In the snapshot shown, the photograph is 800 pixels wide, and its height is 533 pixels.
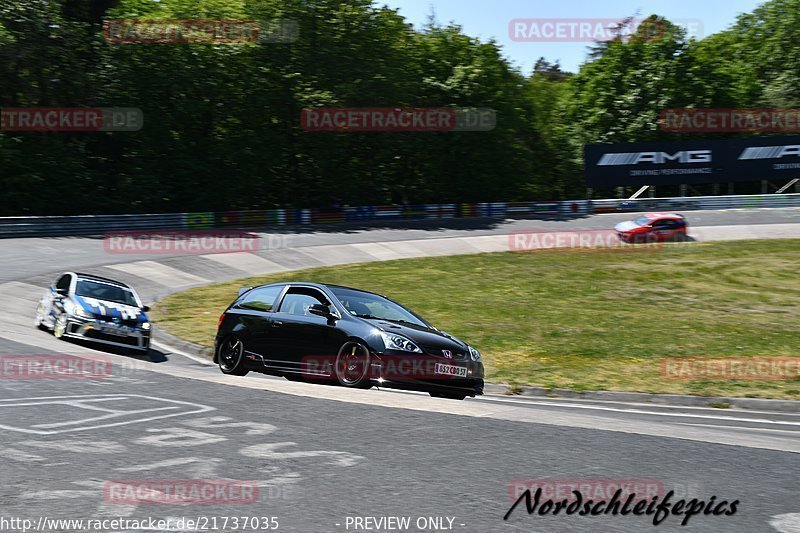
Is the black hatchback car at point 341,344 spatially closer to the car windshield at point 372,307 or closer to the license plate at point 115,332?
the car windshield at point 372,307

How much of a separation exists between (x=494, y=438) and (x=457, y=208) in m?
39.4

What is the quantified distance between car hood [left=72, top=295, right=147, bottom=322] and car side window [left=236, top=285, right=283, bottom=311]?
14.9ft

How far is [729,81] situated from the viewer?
197 ft

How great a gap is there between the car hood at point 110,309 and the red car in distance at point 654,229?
26.7 m

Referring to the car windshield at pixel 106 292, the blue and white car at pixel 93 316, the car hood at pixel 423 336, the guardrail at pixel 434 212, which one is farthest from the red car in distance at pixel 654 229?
the car hood at pixel 423 336

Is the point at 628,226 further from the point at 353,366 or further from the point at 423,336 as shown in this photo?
the point at 353,366

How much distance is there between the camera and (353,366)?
11.8 metres

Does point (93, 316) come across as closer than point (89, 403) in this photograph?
No

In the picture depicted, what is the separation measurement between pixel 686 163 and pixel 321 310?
42.2m

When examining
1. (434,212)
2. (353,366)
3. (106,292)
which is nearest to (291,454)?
(353,366)

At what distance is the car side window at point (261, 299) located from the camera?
13242 mm

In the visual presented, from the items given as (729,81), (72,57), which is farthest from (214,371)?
(729,81)

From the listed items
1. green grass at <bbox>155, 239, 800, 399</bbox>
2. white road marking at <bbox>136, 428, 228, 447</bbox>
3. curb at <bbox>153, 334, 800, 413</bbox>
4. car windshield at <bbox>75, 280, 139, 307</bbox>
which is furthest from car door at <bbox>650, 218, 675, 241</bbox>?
white road marking at <bbox>136, 428, 228, 447</bbox>

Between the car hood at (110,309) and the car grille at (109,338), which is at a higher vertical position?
the car hood at (110,309)
